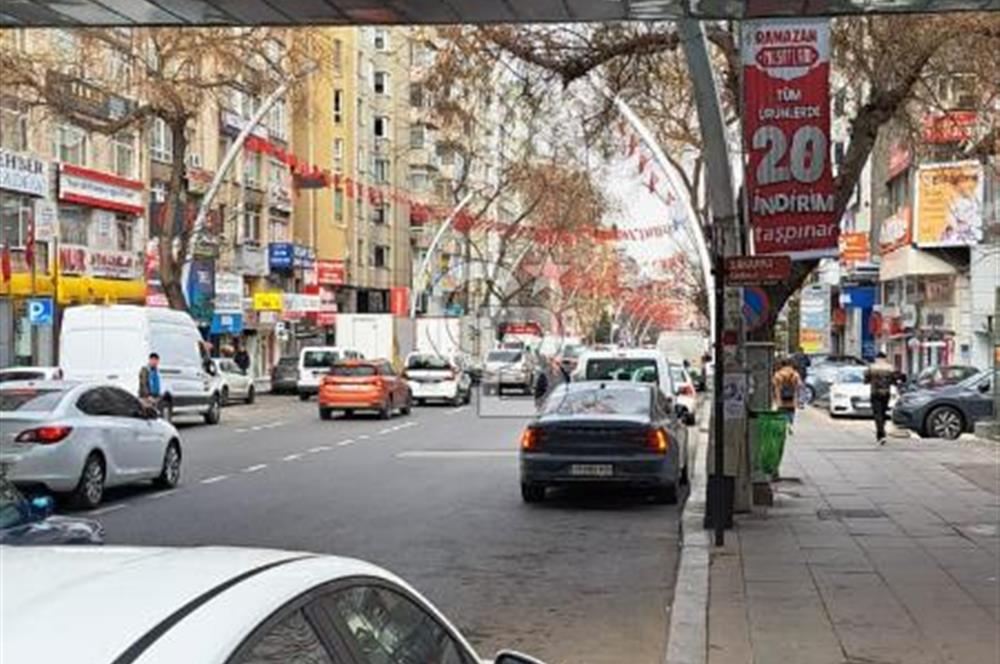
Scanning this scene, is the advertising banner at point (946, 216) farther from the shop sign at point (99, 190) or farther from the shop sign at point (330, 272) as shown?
the shop sign at point (330, 272)

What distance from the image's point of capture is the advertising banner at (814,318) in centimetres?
7244

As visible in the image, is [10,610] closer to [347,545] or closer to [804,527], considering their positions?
[347,545]

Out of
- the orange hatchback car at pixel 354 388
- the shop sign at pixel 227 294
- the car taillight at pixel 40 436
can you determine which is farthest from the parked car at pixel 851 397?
the shop sign at pixel 227 294

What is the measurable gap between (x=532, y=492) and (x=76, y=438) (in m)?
5.34

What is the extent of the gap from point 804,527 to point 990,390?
16649 millimetres

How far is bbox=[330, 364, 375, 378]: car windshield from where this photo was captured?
35.0 m

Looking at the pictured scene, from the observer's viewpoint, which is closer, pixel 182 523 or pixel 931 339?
pixel 182 523

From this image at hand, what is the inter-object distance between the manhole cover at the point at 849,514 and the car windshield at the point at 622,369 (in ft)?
28.1

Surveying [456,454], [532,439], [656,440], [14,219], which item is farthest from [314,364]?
[656,440]

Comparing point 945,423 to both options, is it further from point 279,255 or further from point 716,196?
point 279,255

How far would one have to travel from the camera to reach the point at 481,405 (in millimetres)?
43781

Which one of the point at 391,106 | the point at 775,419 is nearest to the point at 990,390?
the point at 775,419

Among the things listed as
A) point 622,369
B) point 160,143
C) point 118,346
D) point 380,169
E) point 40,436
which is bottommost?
point 40,436

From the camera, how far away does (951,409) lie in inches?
1148
